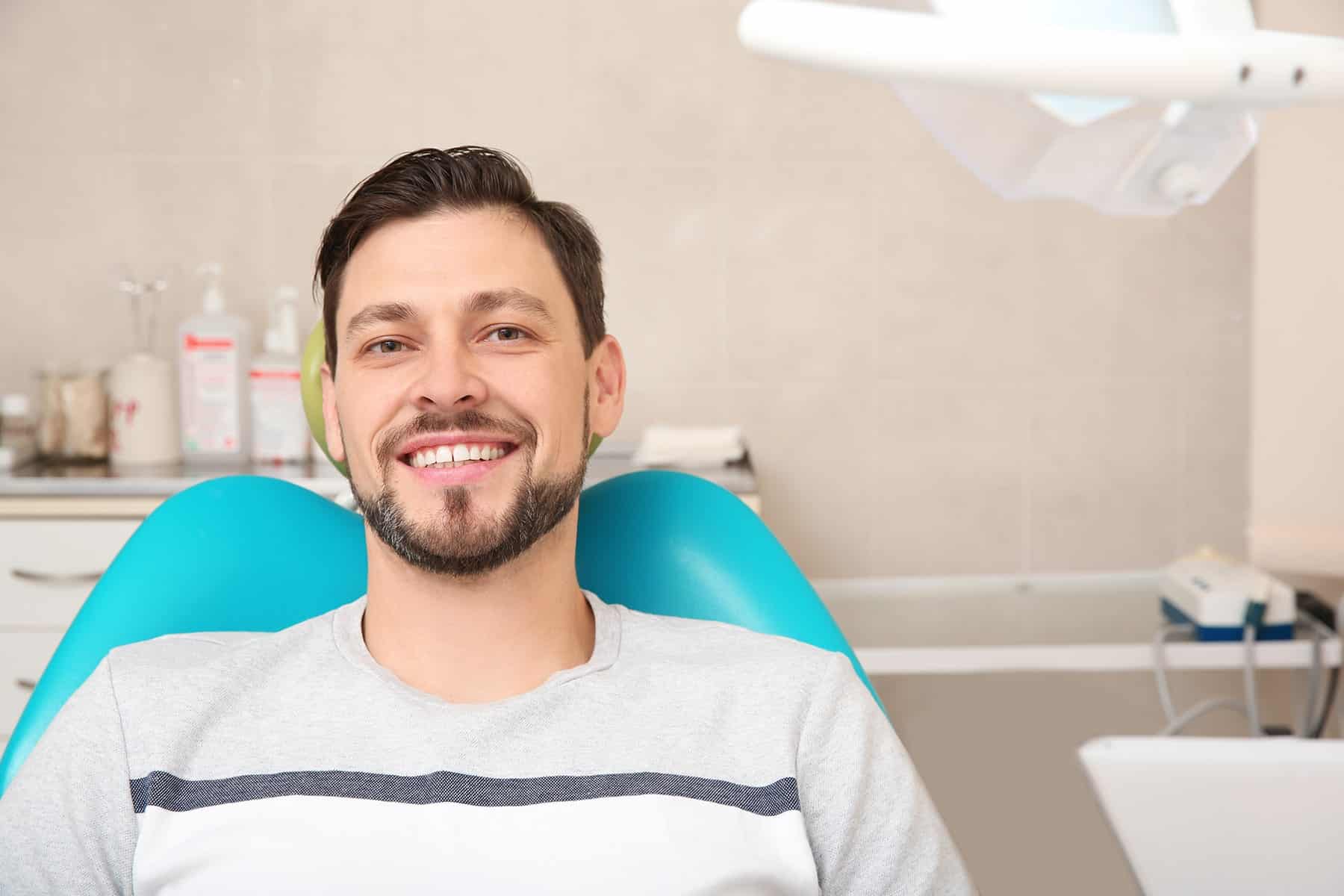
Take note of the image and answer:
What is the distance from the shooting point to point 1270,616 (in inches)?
78.9

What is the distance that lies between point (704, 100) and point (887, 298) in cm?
50

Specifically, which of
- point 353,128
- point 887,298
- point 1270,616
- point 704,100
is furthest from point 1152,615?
point 353,128

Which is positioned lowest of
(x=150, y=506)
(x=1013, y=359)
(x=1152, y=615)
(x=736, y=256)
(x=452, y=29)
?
(x=1152, y=615)

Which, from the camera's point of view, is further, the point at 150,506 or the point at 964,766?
the point at 964,766

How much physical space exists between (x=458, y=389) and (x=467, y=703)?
260 millimetres

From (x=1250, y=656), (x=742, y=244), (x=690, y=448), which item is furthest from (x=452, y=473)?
(x=742, y=244)

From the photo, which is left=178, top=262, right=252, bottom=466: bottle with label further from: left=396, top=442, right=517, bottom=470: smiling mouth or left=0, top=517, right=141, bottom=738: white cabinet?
left=396, top=442, right=517, bottom=470: smiling mouth

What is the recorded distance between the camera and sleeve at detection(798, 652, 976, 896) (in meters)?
1.08

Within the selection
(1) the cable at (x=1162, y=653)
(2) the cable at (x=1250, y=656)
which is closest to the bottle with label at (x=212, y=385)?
(1) the cable at (x=1162, y=653)

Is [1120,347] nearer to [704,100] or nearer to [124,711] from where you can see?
[704,100]

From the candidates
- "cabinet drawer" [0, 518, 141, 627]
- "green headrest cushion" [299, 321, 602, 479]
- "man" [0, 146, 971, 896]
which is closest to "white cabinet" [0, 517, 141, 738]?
"cabinet drawer" [0, 518, 141, 627]

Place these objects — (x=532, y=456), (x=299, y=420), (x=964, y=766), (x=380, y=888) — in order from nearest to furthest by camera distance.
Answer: (x=380, y=888)
(x=532, y=456)
(x=299, y=420)
(x=964, y=766)

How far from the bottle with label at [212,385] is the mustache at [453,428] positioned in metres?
1.38

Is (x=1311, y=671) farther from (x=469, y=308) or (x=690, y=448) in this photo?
(x=469, y=308)
